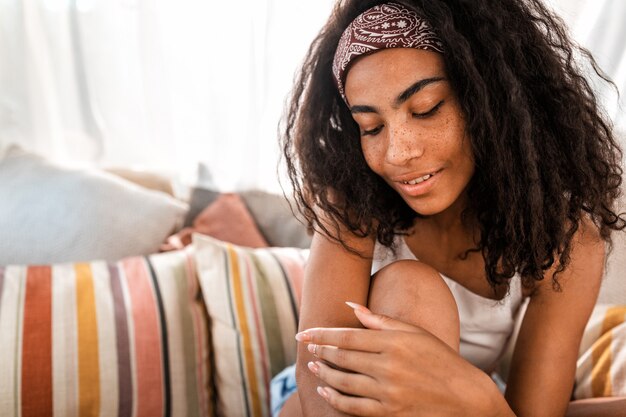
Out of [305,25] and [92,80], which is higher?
[305,25]

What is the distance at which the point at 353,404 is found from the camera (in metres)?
1.01

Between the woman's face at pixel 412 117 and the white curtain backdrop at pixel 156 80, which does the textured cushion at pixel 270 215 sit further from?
the woman's face at pixel 412 117

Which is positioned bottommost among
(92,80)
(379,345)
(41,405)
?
(41,405)

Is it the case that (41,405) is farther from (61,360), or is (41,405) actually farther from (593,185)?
(593,185)

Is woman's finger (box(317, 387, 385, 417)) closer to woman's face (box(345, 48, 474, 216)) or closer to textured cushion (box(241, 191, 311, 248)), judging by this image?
woman's face (box(345, 48, 474, 216))

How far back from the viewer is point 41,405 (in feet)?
4.36

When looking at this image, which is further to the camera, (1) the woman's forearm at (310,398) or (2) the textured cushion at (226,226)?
(2) the textured cushion at (226,226)

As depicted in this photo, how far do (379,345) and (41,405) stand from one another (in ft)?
2.31

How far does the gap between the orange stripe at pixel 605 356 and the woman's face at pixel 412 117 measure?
54 centimetres

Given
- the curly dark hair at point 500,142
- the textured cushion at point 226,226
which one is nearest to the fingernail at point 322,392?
the curly dark hair at point 500,142

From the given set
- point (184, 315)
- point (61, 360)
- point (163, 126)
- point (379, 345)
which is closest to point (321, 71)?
point (379, 345)

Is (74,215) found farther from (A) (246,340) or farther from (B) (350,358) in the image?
(B) (350,358)

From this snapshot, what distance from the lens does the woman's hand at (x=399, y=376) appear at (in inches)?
39.4

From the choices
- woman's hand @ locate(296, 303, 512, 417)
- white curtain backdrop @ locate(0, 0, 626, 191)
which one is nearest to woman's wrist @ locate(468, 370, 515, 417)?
woman's hand @ locate(296, 303, 512, 417)
